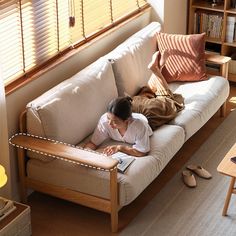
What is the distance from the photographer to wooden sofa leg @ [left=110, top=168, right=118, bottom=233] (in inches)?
136

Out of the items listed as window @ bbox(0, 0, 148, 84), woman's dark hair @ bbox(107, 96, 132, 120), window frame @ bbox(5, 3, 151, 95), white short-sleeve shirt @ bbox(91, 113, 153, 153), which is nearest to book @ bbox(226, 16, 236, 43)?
window frame @ bbox(5, 3, 151, 95)

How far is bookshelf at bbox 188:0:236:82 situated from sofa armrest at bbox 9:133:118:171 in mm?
2153

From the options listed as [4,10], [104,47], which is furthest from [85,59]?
[4,10]

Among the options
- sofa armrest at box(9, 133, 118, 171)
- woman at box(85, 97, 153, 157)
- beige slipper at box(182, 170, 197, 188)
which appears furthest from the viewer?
beige slipper at box(182, 170, 197, 188)

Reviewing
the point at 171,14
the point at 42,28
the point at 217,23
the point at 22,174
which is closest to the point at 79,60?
the point at 42,28

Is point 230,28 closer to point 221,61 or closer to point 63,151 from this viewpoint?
point 221,61

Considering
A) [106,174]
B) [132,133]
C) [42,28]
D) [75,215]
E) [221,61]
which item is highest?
[42,28]

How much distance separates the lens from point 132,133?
12.6 ft

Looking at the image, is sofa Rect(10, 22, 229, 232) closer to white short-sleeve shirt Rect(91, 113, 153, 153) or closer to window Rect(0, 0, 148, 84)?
white short-sleeve shirt Rect(91, 113, 153, 153)

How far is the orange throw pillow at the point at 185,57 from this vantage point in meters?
4.71

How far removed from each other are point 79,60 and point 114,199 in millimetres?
1239

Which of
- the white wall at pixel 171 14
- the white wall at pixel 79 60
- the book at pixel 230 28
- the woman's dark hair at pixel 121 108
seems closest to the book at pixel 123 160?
the woman's dark hair at pixel 121 108

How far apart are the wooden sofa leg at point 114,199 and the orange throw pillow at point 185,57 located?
154 cm

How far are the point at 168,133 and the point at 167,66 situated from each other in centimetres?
91
